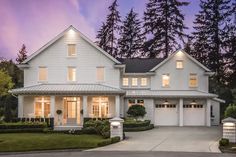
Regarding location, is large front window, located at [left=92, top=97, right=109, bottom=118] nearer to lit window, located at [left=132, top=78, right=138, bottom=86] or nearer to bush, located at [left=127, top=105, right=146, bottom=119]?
bush, located at [left=127, top=105, right=146, bottom=119]

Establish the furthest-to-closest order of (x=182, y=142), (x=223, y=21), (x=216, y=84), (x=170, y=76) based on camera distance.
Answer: (x=223, y=21) < (x=216, y=84) < (x=170, y=76) < (x=182, y=142)

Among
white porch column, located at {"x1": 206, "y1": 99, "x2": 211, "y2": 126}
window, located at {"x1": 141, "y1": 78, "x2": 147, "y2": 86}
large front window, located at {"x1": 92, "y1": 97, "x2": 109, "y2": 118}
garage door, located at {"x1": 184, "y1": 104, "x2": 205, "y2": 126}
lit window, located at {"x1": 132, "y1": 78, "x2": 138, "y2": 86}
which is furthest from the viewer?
lit window, located at {"x1": 132, "y1": 78, "x2": 138, "y2": 86}

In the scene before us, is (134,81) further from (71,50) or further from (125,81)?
(71,50)

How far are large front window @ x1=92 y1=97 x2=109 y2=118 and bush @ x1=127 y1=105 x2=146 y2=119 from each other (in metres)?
2.23

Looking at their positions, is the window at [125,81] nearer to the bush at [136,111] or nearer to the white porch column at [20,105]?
the bush at [136,111]

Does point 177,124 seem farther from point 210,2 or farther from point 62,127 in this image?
point 210,2

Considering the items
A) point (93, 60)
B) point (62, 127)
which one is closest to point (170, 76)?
point (93, 60)

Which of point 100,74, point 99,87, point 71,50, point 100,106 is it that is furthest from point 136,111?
point 71,50

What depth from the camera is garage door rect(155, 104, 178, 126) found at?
48.3m

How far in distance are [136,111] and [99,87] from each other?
428 centimetres

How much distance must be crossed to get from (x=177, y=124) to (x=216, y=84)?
1627 cm

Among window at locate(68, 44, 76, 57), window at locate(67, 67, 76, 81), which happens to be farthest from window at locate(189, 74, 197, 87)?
window at locate(68, 44, 76, 57)

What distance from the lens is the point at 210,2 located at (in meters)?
70.2

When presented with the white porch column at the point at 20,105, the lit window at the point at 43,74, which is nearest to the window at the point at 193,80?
the lit window at the point at 43,74
